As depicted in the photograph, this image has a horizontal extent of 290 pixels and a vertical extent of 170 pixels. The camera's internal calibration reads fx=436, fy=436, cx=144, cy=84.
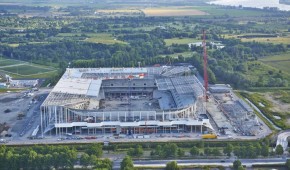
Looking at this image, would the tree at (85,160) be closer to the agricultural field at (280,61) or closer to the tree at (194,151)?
the tree at (194,151)

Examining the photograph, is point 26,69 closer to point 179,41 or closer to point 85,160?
point 179,41

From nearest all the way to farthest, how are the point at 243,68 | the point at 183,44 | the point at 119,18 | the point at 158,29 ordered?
the point at 243,68 → the point at 183,44 → the point at 158,29 → the point at 119,18

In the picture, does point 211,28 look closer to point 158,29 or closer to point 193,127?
point 158,29

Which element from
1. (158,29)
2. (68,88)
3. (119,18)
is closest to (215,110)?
(68,88)

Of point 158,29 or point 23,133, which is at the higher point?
point 158,29

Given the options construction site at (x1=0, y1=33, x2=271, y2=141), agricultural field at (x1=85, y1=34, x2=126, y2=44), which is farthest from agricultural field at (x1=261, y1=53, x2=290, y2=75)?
agricultural field at (x1=85, y1=34, x2=126, y2=44)

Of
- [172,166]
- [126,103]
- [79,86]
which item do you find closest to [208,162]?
[172,166]
